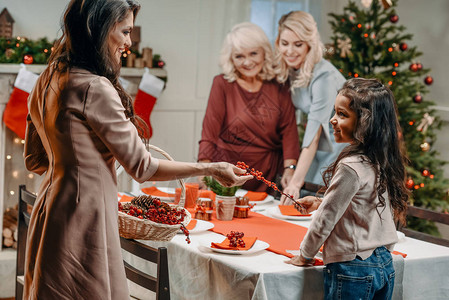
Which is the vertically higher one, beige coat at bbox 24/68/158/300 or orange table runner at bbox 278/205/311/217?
beige coat at bbox 24/68/158/300

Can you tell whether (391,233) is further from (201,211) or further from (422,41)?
(422,41)

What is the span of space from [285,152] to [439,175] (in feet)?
4.31

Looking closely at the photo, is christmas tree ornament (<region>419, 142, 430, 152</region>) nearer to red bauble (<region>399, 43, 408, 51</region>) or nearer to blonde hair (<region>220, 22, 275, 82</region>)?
red bauble (<region>399, 43, 408, 51</region>)

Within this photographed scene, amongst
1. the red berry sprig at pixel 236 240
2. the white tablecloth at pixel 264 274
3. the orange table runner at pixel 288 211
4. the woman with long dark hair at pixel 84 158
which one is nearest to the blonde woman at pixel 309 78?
the orange table runner at pixel 288 211

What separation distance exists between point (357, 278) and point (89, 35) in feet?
3.57

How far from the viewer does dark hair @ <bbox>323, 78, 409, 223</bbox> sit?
6.72 ft

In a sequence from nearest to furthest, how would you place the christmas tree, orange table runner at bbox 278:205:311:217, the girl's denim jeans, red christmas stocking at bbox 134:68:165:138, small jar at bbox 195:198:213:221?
the girl's denim jeans → small jar at bbox 195:198:213:221 → orange table runner at bbox 278:205:311:217 → the christmas tree → red christmas stocking at bbox 134:68:165:138

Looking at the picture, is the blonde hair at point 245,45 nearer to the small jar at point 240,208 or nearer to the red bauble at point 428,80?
the small jar at point 240,208

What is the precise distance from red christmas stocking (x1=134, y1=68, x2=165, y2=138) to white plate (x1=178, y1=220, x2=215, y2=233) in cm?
194

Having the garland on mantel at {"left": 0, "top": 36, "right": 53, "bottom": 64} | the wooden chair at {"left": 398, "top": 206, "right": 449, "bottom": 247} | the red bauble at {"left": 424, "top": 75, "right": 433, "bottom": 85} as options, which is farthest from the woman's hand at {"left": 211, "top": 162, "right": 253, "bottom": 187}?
the red bauble at {"left": 424, "top": 75, "right": 433, "bottom": 85}

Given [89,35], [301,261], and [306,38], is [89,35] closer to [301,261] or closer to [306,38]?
[301,261]

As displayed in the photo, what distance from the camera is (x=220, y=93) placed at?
3.80 meters

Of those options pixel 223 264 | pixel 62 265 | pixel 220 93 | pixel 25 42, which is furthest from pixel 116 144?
pixel 25 42

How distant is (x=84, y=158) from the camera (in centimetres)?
158
